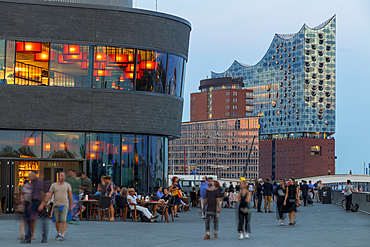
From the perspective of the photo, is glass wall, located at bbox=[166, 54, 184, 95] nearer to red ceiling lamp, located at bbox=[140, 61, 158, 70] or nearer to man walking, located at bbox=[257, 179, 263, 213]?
red ceiling lamp, located at bbox=[140, 61, 158, 70]

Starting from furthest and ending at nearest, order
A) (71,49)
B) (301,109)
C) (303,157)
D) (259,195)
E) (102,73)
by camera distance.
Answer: (301,109)
(303,157)
(259,195)
(102,73)
(71,49)

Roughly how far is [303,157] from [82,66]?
394 feet

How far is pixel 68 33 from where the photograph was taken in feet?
81.9

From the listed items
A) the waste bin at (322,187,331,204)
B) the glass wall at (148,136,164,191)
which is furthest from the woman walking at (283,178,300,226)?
the waste bin at (322,187,331,204)

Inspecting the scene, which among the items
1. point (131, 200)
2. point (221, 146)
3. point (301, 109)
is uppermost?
point (301, 109)

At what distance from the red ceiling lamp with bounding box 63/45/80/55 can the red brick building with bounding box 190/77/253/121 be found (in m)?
145

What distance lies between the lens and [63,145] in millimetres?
25250

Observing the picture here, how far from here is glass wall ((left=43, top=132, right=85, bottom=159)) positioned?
82.2 feet

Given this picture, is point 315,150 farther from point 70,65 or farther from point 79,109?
point 70,65

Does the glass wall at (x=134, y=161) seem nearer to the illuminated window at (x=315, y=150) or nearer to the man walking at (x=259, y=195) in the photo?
the man walking at (x=259, y=195)

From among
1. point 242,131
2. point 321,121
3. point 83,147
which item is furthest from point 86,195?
point 242,131

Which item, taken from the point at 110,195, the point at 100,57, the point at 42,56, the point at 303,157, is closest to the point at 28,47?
the point at 42,56

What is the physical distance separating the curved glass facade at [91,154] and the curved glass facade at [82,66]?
2444 mm

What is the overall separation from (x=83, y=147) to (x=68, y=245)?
12.5m
